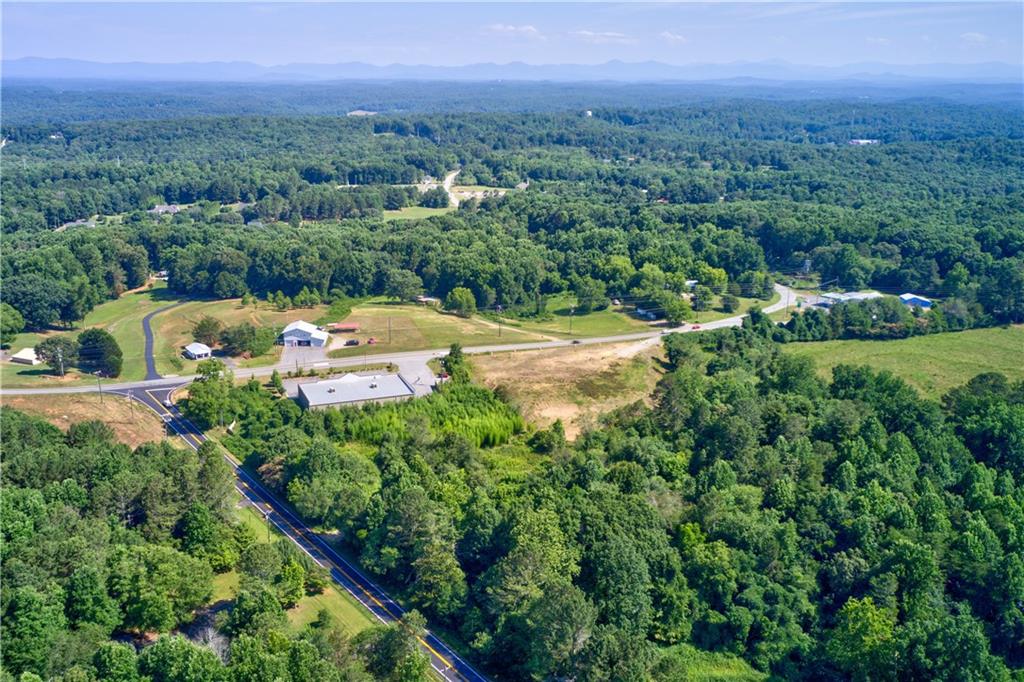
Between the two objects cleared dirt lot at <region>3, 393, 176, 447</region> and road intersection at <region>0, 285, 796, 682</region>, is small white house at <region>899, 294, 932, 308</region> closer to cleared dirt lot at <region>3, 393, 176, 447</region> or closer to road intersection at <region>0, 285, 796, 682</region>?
road intersection at <region>0, 285, 796, 682</region>

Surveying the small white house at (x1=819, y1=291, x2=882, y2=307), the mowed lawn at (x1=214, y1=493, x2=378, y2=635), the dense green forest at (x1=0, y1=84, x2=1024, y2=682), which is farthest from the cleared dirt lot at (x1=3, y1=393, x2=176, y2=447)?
the small white house at (x1=819, y1=291, x2=882, y2=307)

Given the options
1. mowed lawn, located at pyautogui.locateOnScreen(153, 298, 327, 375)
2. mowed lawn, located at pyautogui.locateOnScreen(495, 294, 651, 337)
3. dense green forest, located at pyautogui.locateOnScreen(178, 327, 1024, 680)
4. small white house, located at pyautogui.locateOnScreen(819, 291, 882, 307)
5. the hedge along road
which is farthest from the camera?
small white house, located at pyautogui.locateOnScreen(819, 291, 882, 307)

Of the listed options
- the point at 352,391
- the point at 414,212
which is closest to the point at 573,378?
the point at 352,391

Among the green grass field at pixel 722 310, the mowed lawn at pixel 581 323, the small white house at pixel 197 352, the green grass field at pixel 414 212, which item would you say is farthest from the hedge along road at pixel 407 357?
the green grass field at pixel 414 212

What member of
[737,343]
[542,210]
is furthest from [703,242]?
[737,343]

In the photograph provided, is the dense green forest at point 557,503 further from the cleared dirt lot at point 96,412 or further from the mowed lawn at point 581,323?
the cleared dirt lot at point 96,412

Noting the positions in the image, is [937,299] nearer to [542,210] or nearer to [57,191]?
[542,210]
